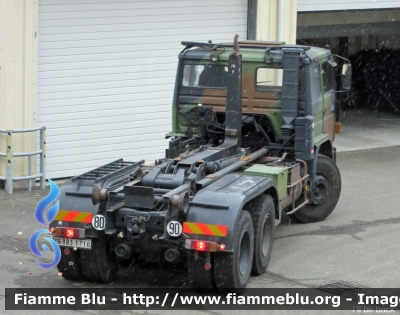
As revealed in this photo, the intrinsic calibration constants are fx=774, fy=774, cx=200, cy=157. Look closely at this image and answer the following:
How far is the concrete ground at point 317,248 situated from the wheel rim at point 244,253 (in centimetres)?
37

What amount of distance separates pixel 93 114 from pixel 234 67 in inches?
191

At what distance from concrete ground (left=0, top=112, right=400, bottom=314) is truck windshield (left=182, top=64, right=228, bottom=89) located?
7.50 feet

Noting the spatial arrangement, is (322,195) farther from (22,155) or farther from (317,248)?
(22,155)

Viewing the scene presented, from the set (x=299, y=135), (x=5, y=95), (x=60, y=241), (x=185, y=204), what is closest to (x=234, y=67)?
(x=299, y=135)

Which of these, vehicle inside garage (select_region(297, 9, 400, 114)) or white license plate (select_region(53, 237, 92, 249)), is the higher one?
vehicle inside garage (select_region(297, 9, 400, 114))

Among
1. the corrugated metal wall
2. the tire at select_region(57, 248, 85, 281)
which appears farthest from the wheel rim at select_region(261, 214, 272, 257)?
the corrugated metal wall

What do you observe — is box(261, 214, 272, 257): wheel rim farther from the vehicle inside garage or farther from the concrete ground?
the vehicle inside garage

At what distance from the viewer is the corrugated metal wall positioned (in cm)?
1347

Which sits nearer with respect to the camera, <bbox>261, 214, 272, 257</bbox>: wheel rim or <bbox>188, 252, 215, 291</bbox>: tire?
<bbox>188, 252, 215, 291</bbox>: tire

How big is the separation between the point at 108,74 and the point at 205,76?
3.76m

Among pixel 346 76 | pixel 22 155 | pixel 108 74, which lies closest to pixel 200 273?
pixel 346 76

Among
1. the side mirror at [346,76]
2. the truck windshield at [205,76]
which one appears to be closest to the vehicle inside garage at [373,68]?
the side mirror at [346,76]

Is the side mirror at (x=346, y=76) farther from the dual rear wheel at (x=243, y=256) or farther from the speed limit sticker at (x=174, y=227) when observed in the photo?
the speed limit sticker at (x=174, y=227)

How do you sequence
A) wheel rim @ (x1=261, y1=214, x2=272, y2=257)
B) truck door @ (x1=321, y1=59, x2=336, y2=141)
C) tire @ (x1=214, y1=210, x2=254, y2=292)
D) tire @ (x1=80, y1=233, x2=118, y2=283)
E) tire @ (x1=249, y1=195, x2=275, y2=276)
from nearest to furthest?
tire @ (x1=214, y1=210, x2=254, y2=292)
tire @ (x1=80, y1=233, x2=118, y2=283)
tire @ (x1=249, y1=195, x2=275, y2=276)
wheel rim @ (x1=261, y1=214, x2=272, y2=257)
truck door @ (x1=321, y1=59, x2=336, y2=141)
